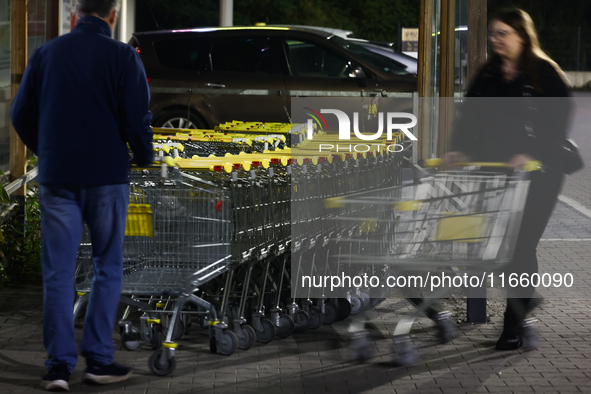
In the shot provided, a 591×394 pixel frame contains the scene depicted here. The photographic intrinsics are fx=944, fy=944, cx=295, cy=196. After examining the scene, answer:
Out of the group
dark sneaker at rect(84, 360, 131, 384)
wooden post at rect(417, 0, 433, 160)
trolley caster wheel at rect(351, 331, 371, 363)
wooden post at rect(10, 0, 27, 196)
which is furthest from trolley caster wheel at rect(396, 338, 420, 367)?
wooden post at rect(10, 0, 27, 196)

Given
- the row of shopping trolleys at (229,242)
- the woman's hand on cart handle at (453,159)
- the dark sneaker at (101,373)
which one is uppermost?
the woman's hand on cart handle at (453,159)

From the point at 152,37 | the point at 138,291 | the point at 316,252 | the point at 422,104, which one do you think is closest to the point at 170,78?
the point at 152,37

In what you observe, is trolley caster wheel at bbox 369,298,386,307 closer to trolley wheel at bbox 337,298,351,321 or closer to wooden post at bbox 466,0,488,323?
trolley wheel at bbox 337,298,351,321

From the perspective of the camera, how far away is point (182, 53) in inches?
520

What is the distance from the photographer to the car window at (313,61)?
1284 cm

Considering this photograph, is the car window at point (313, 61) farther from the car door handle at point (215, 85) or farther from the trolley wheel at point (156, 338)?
the trolley wheel at point (156, 338)

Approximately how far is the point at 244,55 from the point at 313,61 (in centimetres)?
100

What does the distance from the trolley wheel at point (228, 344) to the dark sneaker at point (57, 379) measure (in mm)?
964

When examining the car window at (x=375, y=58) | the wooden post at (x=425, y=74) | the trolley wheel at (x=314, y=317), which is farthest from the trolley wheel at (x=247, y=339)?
the car window at (x=375, y=58)

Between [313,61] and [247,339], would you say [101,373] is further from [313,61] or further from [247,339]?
[313,61]

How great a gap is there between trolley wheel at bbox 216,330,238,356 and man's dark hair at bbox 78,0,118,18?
187cm

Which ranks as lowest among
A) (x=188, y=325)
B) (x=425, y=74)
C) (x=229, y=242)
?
(x=188, y=325)

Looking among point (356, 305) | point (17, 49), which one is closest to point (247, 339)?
point (356, 305)

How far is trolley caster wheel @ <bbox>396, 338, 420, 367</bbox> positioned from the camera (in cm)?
502
